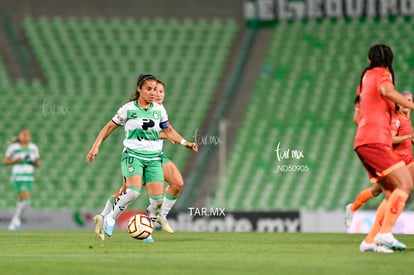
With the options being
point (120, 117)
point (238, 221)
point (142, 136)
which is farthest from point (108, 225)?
point (238, 221)

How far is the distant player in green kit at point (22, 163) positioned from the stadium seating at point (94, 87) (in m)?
1.70

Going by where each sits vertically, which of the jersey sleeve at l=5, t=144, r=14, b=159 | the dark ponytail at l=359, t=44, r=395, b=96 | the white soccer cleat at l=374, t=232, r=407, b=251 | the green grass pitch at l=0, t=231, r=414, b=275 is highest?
the dark ponytail at l=359, t=44, r=395, b=96

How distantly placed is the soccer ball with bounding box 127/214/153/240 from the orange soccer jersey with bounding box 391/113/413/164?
4264 millimetres

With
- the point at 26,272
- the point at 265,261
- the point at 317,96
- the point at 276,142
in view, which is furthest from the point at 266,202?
the point at 26,272

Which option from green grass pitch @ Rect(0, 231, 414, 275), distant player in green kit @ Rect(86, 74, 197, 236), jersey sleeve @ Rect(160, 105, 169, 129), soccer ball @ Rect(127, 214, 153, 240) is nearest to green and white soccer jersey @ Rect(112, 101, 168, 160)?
distant player in green kit @ Rect(86, 74, 197, 236)

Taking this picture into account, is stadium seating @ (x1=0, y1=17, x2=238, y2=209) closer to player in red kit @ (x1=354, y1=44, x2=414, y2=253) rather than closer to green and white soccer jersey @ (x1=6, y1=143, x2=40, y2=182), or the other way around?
green and white soccer jersey @ (x1=6, y1=143, x2=40, y2=182)

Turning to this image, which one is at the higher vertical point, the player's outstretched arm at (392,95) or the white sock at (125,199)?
the player's outstretched arm at (392,95)

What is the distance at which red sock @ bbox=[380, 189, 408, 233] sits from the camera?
12031 mm

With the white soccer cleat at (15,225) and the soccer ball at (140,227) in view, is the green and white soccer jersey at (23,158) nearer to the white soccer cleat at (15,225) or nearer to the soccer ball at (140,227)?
the white soccer cleat at (15,225)

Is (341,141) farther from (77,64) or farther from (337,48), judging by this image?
(77,64)

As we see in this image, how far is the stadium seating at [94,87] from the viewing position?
27.2 meters

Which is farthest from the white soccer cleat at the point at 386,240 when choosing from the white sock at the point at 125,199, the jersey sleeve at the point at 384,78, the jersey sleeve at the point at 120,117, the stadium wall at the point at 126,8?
the stadium wall at the point at 126,8

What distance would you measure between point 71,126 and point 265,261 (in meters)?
17.7

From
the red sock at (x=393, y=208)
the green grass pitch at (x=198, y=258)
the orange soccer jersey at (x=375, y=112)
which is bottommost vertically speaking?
the green grass pitch at (x=198, y=258)
